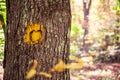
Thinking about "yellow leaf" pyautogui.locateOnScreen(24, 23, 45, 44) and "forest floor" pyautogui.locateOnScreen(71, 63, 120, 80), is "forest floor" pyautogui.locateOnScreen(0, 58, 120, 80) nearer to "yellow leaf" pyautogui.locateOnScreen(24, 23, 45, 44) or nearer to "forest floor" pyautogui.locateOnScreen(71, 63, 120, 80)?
"forest floor" pyautogui.locateOnScreen(71, 63, 120, 80)

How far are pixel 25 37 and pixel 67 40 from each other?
1.56ft

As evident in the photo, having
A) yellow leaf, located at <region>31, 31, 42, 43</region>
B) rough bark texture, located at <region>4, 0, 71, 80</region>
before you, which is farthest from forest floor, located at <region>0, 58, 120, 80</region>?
yellow leaf, located at <region>31, 31, 42, 43</region>

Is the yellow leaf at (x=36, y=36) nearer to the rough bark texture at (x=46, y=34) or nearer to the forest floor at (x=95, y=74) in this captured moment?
the rough bark texture at (x=46, y=34)

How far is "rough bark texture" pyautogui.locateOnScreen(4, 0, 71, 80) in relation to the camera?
3025mm

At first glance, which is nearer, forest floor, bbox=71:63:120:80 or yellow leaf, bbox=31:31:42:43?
yellow leaf, bbox=31:31:42:43

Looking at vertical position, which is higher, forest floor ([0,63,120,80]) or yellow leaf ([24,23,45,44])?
yellow leaf ([24,23,45,44])

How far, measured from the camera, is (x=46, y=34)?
3049 mm

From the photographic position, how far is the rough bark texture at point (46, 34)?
3.03 meters

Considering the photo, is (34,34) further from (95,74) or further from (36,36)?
(95,74)

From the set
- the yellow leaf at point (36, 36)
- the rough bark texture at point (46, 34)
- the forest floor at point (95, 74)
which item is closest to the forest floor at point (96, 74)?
the forest floor at point (95, 74)

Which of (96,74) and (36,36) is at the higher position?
(36,36)

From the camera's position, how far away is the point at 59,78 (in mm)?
3186

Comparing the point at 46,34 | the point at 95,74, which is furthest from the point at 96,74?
the point at 46,34

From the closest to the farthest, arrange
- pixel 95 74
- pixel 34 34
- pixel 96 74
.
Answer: pixel 34 34, pixel 96 74, pixel 95 74
